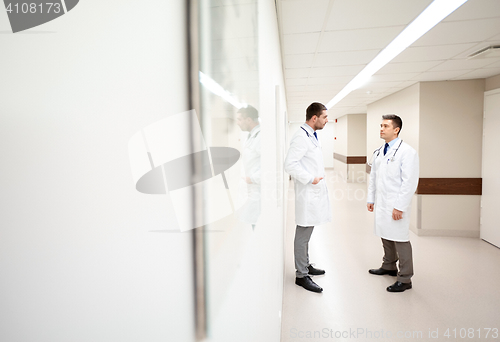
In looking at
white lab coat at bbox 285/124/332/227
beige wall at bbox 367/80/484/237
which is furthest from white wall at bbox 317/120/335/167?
white lab coat at bbox 285/124/332/227

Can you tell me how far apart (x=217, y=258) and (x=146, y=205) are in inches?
7.7

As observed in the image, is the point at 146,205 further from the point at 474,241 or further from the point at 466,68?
the point at 474,241

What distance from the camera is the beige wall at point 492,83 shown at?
4367 mm

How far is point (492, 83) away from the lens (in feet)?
14.7

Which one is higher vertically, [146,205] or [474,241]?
[146,205]

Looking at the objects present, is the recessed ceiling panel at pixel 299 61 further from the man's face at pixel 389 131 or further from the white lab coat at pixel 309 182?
the man's face at pixel 389 131

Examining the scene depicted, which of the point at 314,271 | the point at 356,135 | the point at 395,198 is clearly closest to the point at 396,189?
the point at 395,198

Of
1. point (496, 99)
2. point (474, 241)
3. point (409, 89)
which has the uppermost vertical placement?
point (409, 89)

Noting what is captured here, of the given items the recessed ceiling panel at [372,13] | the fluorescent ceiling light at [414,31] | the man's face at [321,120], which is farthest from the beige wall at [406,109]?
the recessed ceiling panel at [372,13]

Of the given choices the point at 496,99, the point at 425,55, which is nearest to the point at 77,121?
the point at 425,55

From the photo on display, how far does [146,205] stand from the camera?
26 cm

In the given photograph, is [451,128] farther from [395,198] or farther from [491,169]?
[395,198]

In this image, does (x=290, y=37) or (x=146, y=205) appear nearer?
(x=146, y=205)

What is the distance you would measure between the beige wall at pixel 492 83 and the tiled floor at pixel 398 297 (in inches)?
98.8
